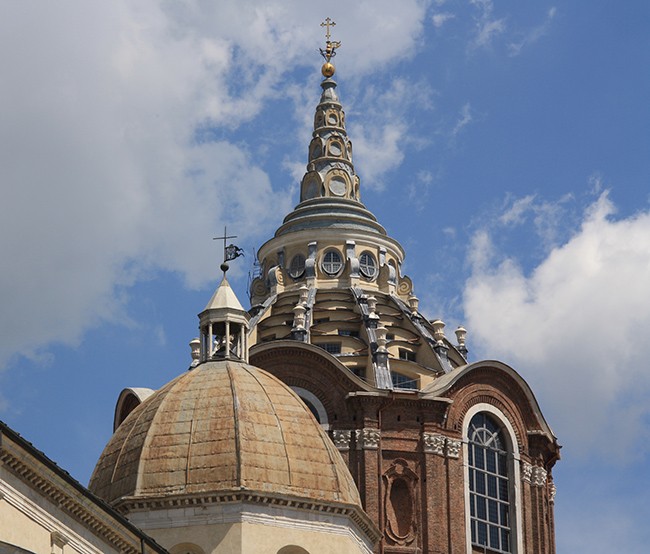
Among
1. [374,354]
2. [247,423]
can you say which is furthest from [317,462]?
[374,354]

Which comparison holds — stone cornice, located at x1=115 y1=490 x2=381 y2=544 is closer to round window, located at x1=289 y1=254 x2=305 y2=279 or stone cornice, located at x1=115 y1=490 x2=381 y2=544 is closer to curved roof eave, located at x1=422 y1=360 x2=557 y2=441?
curved roof eave, located at x1=422 y1=360 x2=557 y2=441

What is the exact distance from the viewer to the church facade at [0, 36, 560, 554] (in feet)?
186

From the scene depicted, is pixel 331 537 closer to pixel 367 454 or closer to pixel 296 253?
pixel 367 454

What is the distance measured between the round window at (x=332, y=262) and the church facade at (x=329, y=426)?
8 centimetres

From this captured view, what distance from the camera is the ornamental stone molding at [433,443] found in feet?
255

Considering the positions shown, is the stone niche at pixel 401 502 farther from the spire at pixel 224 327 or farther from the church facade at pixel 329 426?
the spire at pixel 224 327

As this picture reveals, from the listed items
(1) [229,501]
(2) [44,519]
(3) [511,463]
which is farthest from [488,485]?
(2) [44,519]

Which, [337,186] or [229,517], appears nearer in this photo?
[229,517]

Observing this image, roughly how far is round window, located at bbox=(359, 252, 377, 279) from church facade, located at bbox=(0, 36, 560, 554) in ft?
0.25

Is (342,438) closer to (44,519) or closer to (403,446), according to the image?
(403,446)

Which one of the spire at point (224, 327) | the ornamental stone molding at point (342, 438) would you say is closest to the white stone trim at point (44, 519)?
the spire at point (224, 327)

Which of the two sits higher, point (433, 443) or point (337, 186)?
point (337, 186)

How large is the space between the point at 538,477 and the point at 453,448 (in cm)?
478

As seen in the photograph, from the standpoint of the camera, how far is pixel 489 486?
79.6 meters
